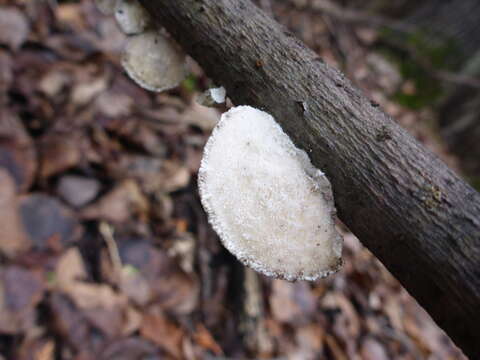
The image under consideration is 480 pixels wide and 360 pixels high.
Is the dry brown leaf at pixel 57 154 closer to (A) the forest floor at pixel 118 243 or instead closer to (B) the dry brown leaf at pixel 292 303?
(A) the forest floor at pixel 118 243

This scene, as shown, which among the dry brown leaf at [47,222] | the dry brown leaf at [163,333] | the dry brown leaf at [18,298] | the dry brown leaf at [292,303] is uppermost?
the dry brown leaf at [292,303]

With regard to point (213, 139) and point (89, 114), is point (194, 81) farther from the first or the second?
point (213, 139)

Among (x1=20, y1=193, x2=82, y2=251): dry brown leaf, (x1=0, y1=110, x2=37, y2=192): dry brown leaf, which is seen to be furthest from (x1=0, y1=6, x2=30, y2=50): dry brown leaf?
(x1=20, y1=193, x2=82, y2=251): dry brown leaf

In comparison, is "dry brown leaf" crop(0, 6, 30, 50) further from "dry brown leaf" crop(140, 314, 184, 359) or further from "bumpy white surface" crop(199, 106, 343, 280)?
"bumpy white surface" crop(199, 106, 343, 280)

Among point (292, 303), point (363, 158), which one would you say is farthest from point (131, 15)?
point (292, 303)

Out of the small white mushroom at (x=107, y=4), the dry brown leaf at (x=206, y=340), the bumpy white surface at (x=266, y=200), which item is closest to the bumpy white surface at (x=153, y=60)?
the small white mushroom at (x=107, y=4)
